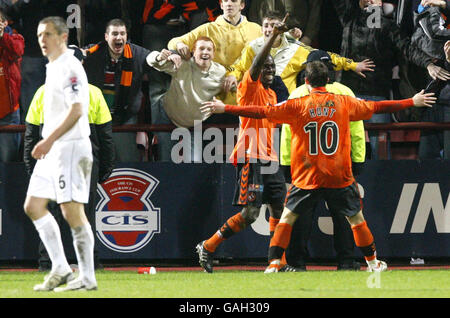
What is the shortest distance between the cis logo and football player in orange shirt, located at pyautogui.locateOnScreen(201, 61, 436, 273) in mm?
1773

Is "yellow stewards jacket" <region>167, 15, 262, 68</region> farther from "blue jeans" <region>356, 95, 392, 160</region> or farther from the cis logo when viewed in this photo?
the cis logo

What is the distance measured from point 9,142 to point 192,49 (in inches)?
90.5

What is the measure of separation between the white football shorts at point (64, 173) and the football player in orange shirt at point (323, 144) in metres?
2.27

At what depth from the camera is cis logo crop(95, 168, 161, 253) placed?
9906 millimetres

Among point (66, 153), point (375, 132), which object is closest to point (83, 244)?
point (66, 153)

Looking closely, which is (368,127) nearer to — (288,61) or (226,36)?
(288,61)

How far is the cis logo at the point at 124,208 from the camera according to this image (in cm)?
991

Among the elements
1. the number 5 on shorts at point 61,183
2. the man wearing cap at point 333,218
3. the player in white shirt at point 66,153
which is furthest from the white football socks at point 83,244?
the man wearing cap at point 333,218

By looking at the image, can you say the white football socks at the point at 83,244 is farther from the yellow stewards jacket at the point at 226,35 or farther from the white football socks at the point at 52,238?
the yellow stewards jacket at the point at 226,35

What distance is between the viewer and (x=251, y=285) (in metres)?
7.70

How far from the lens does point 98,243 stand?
9.90 m

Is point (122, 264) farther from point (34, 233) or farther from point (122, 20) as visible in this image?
point (122, 20)
